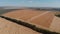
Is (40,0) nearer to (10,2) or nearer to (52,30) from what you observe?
(10,2)

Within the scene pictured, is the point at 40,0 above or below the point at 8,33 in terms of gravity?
above

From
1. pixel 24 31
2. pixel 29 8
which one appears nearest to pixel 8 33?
pixel 24 31

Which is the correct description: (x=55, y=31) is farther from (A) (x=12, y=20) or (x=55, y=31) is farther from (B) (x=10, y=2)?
(B) (x=10, y=2)

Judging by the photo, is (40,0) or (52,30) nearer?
(52,30)

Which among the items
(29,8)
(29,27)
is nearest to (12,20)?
(29,27)

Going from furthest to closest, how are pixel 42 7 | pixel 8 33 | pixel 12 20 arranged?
pixel 42 7 < pixel 12 20 < pixel 8 33

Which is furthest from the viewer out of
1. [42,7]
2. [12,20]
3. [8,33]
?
[42,7]

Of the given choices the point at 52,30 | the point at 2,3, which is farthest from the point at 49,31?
the point at 2,3
